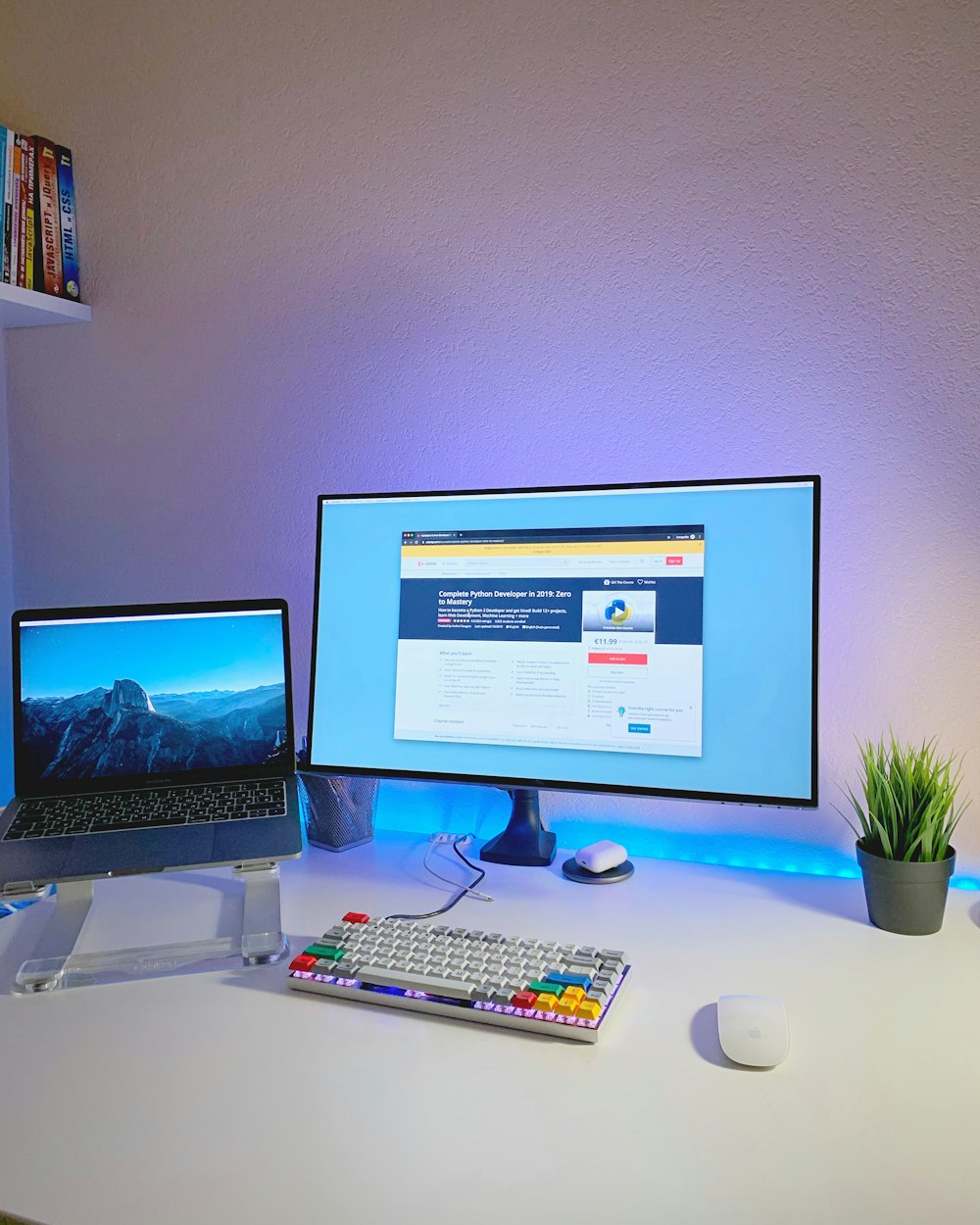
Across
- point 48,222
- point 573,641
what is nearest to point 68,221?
point 48,222

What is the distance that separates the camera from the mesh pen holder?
136 centimetres

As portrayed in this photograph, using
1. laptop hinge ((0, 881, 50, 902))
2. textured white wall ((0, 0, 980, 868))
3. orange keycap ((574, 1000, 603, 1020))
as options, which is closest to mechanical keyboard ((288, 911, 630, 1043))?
orange keycap ((574, 1000, 603, 1020))

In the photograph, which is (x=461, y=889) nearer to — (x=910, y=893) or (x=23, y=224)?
(x=910, y=893)

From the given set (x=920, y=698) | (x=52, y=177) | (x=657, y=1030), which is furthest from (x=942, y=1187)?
(x=52, y=177)

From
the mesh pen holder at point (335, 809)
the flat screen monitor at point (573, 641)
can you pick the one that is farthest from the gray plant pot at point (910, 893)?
the mesh pen holder at point (335, 809)

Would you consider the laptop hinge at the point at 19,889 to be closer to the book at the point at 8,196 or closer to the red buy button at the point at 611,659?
the red buy button at the point at 611,659

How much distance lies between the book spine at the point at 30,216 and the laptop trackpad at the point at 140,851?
3.17 ft

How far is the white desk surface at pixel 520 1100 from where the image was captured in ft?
2.09

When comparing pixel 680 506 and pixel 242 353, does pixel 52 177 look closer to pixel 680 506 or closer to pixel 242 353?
pixel 242 353

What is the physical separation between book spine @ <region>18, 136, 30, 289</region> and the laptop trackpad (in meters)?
0.95

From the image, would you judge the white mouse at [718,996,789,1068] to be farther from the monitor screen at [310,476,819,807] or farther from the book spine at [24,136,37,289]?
the book spine at [24,136,37,289]

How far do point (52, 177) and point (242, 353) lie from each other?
1.49 feet

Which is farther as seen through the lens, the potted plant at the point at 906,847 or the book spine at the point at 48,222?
the book spine at the point at 48,222

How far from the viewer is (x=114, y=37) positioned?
160 cm
